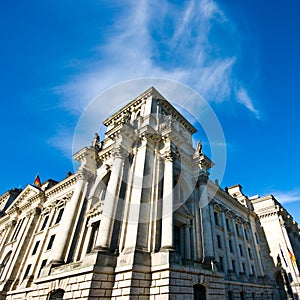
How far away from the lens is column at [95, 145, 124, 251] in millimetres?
16973

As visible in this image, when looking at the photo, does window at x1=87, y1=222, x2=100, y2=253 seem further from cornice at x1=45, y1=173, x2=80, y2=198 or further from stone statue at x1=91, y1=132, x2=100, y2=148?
stone statue at x1=91, y1=132, x2=100, y2=148

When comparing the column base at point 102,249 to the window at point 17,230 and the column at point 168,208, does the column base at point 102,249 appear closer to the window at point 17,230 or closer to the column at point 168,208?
the column at point 168,208

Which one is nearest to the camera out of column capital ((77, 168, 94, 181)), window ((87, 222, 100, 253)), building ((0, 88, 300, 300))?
building ((0, 88, 300, 300))

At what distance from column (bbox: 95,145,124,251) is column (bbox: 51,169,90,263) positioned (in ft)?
20.2

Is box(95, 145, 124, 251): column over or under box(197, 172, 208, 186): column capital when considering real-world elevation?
under

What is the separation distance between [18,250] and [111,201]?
71.0 ft

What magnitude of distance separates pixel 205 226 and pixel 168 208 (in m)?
6.58

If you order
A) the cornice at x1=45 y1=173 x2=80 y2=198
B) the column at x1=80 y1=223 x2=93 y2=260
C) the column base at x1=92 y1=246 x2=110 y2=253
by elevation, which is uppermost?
the cornice at x1=45 y1=173 x2=80 y2=198

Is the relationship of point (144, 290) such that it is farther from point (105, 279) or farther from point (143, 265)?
point (105, 279)

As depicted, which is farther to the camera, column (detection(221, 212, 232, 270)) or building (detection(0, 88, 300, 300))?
column (detection(221, 212, 232, 270))

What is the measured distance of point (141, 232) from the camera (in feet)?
56.2

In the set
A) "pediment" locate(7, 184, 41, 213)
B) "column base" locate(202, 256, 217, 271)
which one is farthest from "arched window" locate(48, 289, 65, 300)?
"pediment" locate(7, 184, 41, 213)

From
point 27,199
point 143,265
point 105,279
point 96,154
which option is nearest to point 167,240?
point 143,265

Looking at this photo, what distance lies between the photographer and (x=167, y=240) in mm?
16547
